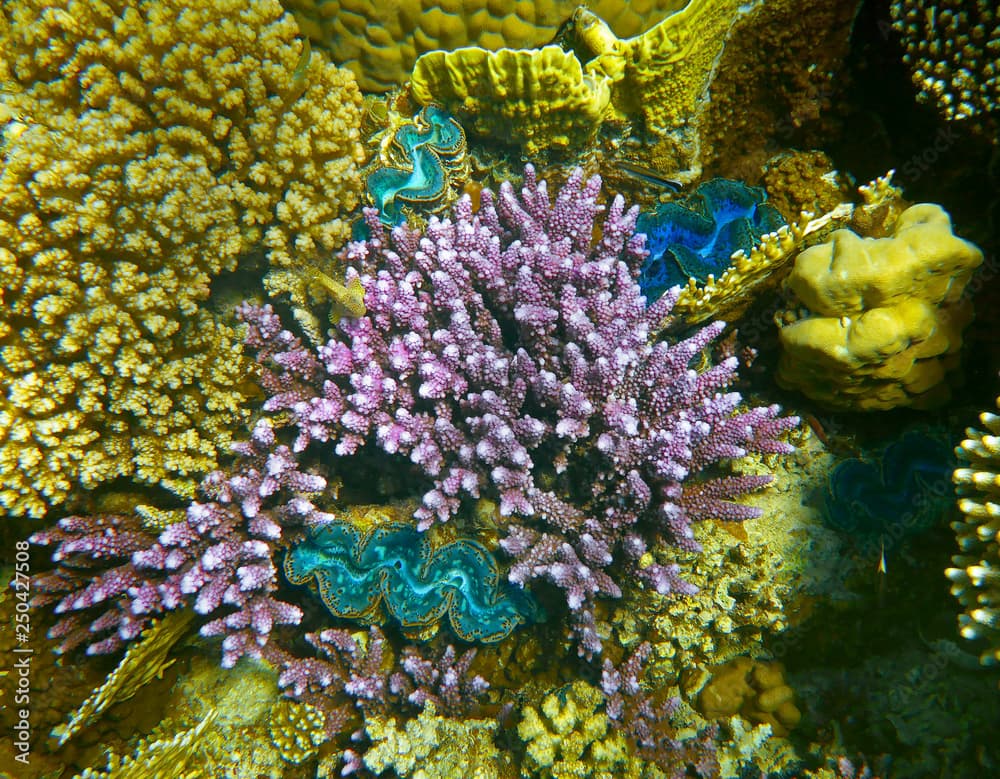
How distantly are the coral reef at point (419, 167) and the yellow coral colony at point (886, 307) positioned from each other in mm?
2071

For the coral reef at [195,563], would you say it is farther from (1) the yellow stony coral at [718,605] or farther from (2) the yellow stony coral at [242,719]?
(1) the yellow stony coral at [718,605]

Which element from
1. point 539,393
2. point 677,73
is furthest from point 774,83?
point 539,393

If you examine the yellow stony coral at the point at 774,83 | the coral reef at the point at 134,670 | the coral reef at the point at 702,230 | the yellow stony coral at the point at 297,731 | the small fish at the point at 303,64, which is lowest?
the yellow stony coral at the point at 297,731

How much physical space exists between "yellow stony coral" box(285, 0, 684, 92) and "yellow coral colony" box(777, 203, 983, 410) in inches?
75.8

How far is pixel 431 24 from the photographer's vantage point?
322 cm

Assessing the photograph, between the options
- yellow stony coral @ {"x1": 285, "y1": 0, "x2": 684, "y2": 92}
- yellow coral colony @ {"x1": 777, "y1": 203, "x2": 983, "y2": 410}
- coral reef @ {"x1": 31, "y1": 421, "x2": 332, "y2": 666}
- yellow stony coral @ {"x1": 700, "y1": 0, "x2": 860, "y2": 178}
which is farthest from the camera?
yellow stony coral @ {"x1": 285, "y1": 0, "x2": 684, "y2": 92}

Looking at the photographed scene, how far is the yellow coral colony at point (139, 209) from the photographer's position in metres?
2.52

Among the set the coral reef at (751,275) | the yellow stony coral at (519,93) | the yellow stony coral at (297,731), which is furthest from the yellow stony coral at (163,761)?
the yellow stony coral at (519,93)

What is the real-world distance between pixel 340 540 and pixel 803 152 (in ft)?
12.0

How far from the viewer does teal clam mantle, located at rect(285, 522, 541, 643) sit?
9.29ft

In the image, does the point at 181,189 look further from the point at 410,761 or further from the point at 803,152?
the point at 803,152

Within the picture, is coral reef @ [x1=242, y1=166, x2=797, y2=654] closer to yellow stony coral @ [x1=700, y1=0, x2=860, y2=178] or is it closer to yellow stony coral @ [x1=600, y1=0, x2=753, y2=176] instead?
yellow stony coral @ [x1=600, y1=0, x2=753, y2=176]

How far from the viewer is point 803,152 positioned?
3246 mm

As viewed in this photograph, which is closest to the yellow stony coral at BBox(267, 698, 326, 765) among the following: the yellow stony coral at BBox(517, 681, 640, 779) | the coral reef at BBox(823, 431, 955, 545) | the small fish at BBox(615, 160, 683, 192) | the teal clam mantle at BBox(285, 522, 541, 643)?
the teal clam mantle at BBox(285, 522, 541, 643)
